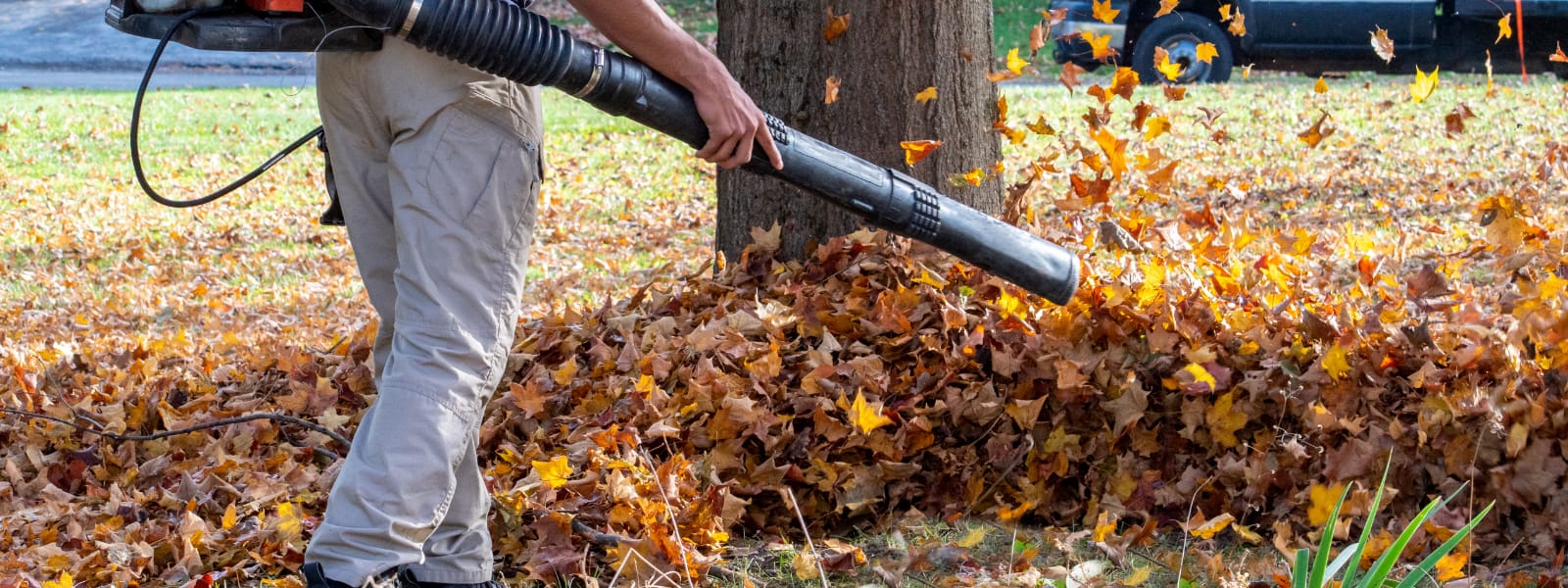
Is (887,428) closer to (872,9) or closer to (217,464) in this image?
(872,9)

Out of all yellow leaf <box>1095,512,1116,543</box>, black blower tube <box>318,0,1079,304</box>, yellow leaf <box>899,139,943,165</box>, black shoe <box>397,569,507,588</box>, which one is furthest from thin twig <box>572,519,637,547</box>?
yellow leaf <box>899,139,943,165</box>

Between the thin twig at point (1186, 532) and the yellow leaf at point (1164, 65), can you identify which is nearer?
→ the thin twig at point (1186, 532)

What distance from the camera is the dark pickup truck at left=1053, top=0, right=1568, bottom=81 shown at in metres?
11.8

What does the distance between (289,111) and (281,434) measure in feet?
35.9

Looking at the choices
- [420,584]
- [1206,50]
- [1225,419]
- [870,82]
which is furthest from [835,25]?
[420,584]

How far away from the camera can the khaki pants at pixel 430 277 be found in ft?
8.03

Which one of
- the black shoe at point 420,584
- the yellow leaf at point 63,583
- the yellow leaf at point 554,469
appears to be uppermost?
the yellow leaf at point 554,469

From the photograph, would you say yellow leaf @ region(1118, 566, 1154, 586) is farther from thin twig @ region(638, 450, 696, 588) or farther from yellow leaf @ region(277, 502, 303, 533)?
yellow leaf @ region(277, 502, 303, 533)

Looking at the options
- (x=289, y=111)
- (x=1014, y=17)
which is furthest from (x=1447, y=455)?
(x=1014, y=17)

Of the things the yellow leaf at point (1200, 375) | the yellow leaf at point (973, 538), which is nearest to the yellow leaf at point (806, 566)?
the yellow leaf at point (973, 538)

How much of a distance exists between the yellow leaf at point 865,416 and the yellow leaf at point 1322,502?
956 mm

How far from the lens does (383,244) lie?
2.76 metres

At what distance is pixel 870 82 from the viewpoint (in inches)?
159

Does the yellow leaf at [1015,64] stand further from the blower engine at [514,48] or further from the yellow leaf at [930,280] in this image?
the blower engine at [514,48]
